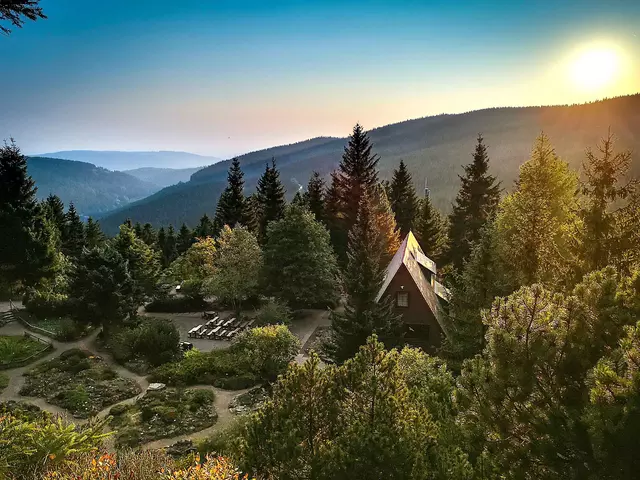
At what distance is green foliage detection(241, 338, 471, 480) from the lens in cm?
826

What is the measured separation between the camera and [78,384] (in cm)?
2331

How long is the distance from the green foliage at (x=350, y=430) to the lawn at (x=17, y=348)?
24.8 m

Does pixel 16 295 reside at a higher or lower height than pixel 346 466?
lower

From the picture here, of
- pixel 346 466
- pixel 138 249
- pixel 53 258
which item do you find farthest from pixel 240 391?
pixel 53 258

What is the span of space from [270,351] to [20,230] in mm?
26774

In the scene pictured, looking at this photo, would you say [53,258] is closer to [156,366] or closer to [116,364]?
[116,364]

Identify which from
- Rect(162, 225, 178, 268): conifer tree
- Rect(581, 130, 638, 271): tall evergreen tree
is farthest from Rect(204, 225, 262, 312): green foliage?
Rect(162, 225, 178, 268): conifer tree

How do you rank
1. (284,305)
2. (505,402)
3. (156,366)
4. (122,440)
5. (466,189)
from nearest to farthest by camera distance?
(505,402) → (122,440) → (156,366) → (284,305) → (466,189)

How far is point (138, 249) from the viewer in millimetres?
40406

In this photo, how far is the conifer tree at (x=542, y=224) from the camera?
54.7 feet

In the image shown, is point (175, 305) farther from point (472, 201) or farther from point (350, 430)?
point (350, 430)

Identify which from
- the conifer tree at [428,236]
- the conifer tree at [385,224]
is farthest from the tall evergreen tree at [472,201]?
the conifer tree at [385,224]

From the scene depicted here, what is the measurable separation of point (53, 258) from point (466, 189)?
40422 mm

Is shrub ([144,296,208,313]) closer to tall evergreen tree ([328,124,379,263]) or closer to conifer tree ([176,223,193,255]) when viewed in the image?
tall evergreen tree ([328,124,379,263])
